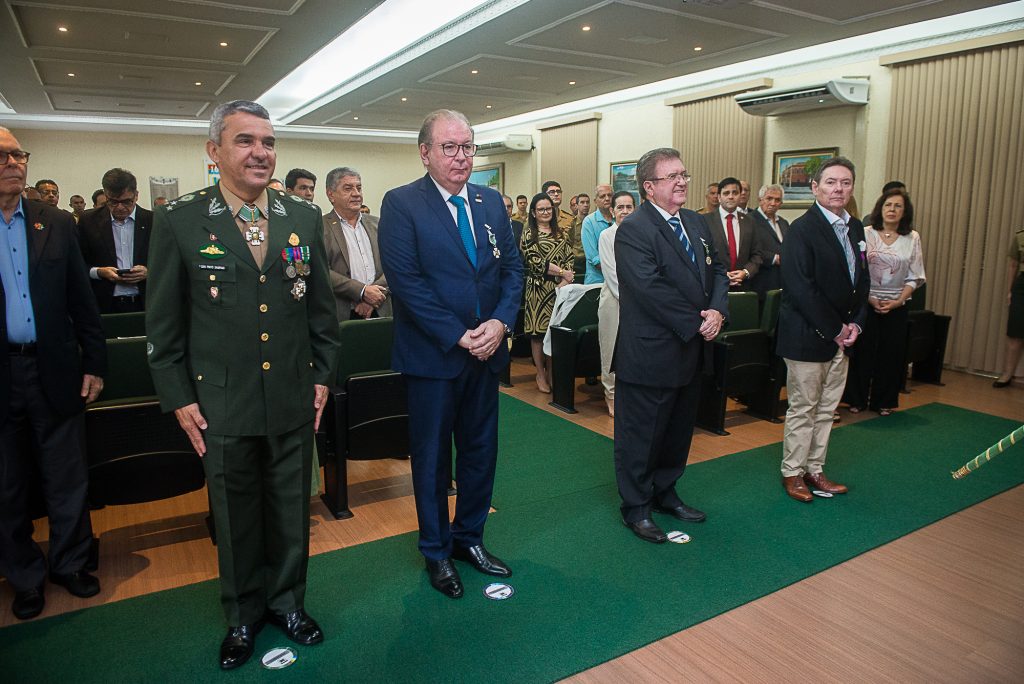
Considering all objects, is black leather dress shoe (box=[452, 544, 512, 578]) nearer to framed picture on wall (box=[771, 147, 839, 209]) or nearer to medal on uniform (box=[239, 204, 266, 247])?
medal on uniform (box=[239, 204, 266, 247])

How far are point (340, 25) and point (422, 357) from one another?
5.73m

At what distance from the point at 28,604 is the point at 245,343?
1465 mm

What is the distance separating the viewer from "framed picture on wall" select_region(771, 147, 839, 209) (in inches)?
321

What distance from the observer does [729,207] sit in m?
6.02

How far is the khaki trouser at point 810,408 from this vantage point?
11.7ft

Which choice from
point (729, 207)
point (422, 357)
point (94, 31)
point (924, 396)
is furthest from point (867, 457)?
point (94, 31)

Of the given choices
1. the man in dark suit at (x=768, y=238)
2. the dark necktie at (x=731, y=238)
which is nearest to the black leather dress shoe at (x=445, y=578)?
the dark necktie at (x=731, y=238)

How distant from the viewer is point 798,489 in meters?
3.72

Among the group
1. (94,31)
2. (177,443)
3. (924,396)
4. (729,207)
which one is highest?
(94,31)

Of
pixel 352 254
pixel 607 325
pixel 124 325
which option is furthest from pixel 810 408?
pixel 124 325

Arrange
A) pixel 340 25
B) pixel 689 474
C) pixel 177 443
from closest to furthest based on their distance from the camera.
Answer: pixel 177 443, pixel 689 474, pixel 340 25

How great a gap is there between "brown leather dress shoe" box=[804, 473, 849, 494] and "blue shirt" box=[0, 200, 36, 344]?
12.1ft

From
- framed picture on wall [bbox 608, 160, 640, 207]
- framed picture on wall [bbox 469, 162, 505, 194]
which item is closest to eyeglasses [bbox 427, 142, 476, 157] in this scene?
framed picture on wall [bbox 608, 160, 640, 207]

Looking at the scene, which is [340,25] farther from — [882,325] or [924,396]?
[924,396]
